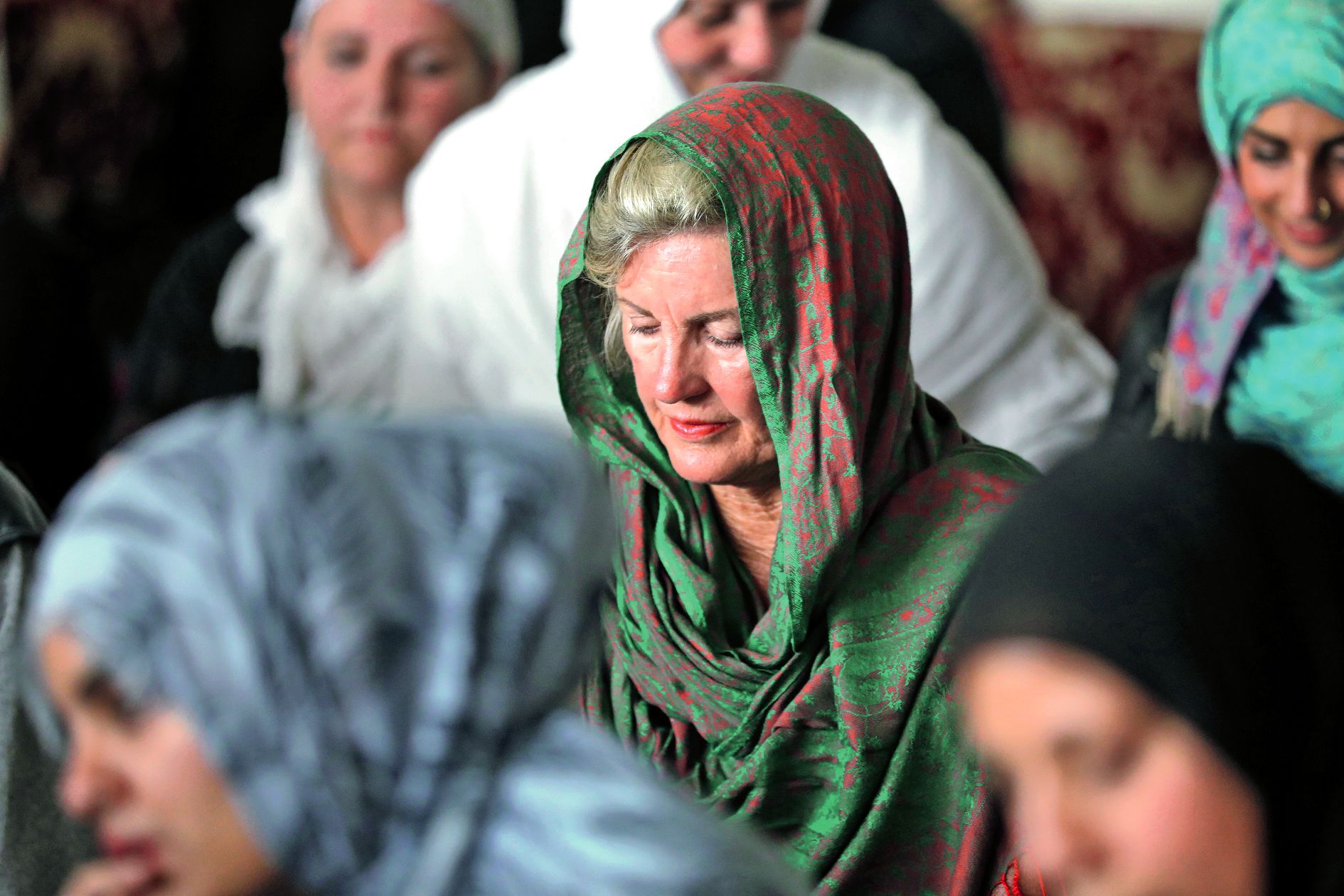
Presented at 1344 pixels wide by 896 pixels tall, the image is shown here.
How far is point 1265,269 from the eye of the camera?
265 cm

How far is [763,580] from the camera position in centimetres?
182

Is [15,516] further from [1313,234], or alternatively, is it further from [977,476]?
[1313,234]

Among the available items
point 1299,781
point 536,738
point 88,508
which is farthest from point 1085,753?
point 88,508

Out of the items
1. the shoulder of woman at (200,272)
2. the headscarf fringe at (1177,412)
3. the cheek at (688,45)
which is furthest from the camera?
the shoulder of woman at (200,272)

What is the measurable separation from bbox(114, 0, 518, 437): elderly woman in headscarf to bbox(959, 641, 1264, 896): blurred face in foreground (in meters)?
2.10

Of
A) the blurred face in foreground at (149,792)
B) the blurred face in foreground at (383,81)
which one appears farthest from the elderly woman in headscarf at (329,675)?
the blurred face in foreground at (383,81)

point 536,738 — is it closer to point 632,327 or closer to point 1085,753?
point 1085,753

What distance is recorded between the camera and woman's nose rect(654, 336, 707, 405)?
1.63 metres

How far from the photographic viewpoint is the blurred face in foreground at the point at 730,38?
8.17 feet

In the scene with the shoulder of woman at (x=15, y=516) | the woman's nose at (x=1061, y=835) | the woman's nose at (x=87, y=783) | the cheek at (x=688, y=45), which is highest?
the woman's nose at (x=87, y=783)

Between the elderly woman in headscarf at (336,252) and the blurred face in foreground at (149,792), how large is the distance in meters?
2.04

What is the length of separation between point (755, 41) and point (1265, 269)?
0.98 meters

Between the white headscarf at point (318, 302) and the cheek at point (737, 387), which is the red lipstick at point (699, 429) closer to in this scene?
the cheek at point (737, 387)

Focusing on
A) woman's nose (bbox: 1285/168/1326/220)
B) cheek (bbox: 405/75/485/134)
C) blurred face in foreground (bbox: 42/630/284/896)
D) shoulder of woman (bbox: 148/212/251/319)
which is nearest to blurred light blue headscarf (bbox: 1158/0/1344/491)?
woman's nose (bbox: 1285/168/1326/220)
